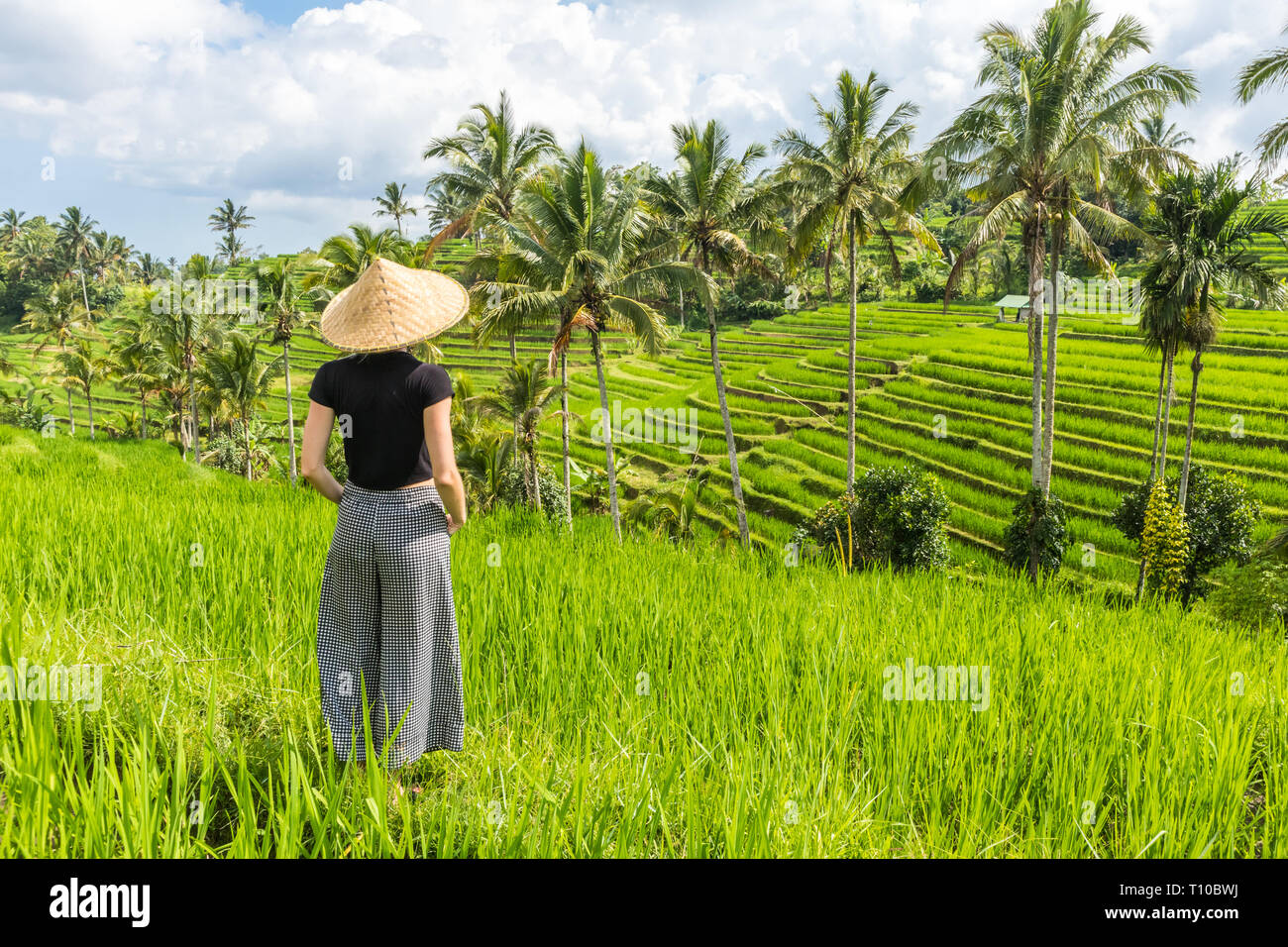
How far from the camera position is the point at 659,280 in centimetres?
1789

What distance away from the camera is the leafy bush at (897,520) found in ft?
59.4

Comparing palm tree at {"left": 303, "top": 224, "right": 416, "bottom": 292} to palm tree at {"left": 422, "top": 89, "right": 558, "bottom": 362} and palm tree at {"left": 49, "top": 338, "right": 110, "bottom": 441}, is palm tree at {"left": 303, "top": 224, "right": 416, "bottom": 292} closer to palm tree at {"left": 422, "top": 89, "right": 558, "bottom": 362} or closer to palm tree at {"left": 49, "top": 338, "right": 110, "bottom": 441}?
palm tree at {"left": 422, "top": 89, "right": 558, "bottom": 362}

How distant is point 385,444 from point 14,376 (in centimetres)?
6556

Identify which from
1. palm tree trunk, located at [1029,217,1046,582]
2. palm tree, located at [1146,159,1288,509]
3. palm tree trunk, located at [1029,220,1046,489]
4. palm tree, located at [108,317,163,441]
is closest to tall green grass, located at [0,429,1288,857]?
palm tree trunk, located at [1029,217,1046,582]

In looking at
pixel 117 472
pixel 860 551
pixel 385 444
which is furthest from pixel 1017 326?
pixel 385 444

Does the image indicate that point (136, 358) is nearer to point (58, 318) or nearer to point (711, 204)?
point (58, 318)

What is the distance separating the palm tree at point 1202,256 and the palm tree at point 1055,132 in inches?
64.8

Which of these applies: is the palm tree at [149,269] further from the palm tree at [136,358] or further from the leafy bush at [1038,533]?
the leafy bush at [1038,533]

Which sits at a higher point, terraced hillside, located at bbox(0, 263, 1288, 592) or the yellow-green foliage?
terraced hillside, located at bbox(0, 263, 1288, 592)

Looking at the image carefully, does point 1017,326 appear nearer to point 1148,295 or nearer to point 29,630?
point 1148,295

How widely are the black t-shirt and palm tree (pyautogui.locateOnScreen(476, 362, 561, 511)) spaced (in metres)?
16.8

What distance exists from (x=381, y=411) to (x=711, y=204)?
18539 millimetres

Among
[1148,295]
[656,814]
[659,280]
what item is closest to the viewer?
[656,814]

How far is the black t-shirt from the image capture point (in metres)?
2.36
